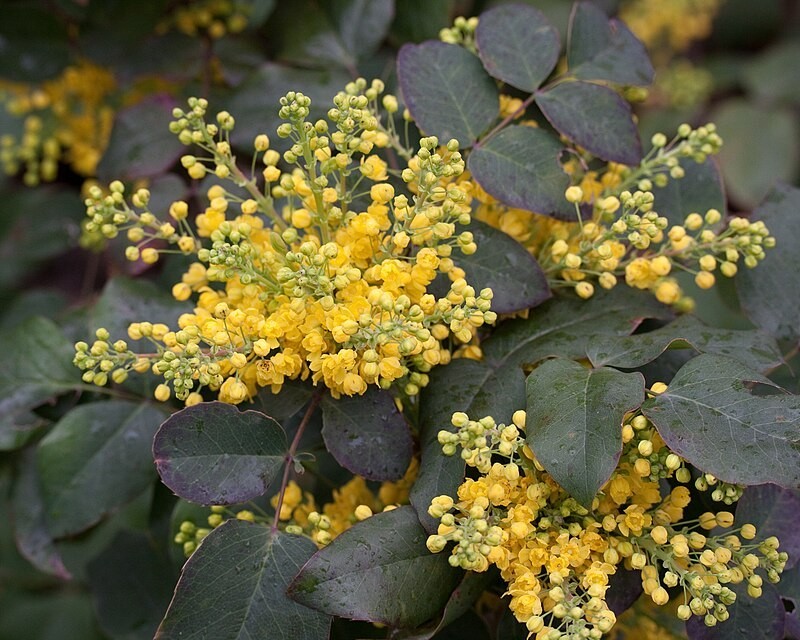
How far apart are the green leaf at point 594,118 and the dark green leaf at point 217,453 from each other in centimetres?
48

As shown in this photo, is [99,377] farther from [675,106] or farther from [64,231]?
[675,106]

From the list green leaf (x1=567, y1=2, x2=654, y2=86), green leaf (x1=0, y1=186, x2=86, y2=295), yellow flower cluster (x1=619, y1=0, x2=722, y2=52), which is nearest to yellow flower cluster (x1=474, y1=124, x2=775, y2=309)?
green leaf (x1=567, y1=2, x2=654, y2=86)

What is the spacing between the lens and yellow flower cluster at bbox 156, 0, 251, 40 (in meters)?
1.40

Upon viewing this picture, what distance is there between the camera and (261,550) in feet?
2.63

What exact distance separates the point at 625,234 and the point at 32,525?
35.0 inches

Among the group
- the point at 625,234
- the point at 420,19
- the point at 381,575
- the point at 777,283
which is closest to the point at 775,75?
the point at 420,19

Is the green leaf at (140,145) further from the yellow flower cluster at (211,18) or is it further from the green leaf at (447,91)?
the green leaf at (447,91)

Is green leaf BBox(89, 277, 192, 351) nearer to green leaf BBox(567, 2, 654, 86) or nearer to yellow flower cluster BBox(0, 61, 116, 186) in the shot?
yellow flower cluster BBox(0, 61, 116, 186)

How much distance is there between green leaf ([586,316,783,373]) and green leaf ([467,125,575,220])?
6.1 inches

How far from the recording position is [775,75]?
245 centimetres

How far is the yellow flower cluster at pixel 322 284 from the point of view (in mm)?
753

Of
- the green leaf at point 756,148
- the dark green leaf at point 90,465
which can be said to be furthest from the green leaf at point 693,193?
the green leaf at point 756,148

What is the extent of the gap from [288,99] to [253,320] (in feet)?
0.70

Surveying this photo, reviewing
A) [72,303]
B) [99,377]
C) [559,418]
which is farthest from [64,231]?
[559,418]
